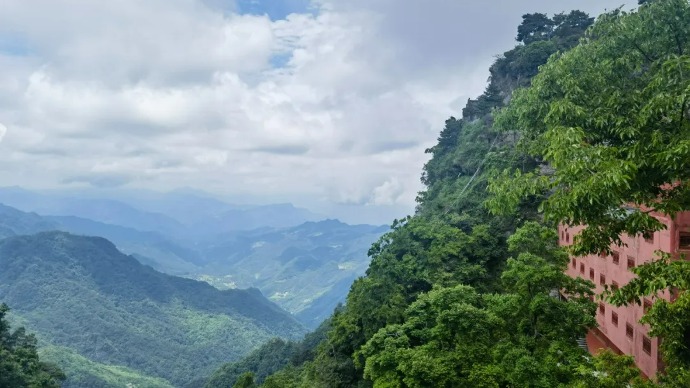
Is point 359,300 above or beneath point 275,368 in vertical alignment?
above

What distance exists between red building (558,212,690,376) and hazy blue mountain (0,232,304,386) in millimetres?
112667

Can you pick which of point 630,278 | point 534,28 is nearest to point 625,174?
point 630,278

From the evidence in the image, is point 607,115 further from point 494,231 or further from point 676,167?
point 494,231

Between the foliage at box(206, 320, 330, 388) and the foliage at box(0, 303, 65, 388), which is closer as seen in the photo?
the foliage at box(0, 303, 65, 388)

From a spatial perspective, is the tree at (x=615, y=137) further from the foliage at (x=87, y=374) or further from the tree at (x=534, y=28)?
the foliage at (x=87, y=374)

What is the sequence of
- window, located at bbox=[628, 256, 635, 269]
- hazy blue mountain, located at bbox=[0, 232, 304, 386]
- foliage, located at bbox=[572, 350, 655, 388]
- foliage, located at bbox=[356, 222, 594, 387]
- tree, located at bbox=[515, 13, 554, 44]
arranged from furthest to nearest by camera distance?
hazy blue mountain, located at bbox=[0, 232, 304, 386] < tree, located at bbox=[515, 13, 554, 44] < window, located at bbox=[628, 256, 635, 269] < foliage, located at bbox=[356, 222, 594, 387] < foliage, located at bbox=[572, 350, 655, 388]

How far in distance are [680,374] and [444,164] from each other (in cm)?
5210

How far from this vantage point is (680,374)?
8.11 metres

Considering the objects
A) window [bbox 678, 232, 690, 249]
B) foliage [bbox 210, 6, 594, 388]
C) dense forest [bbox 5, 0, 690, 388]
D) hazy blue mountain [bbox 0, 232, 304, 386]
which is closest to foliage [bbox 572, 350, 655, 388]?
dense forest [bbox 5, 0, 690, 388]

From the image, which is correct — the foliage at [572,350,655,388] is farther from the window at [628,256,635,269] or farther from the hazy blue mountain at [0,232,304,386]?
the hazy blue mountain at [0,232,304,386]

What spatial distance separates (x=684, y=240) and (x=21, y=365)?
42219 mm

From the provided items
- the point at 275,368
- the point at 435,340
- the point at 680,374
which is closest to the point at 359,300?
the point at 435,340

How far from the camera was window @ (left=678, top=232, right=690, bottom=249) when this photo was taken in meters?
15.9

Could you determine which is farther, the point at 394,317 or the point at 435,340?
the point at 394,317
